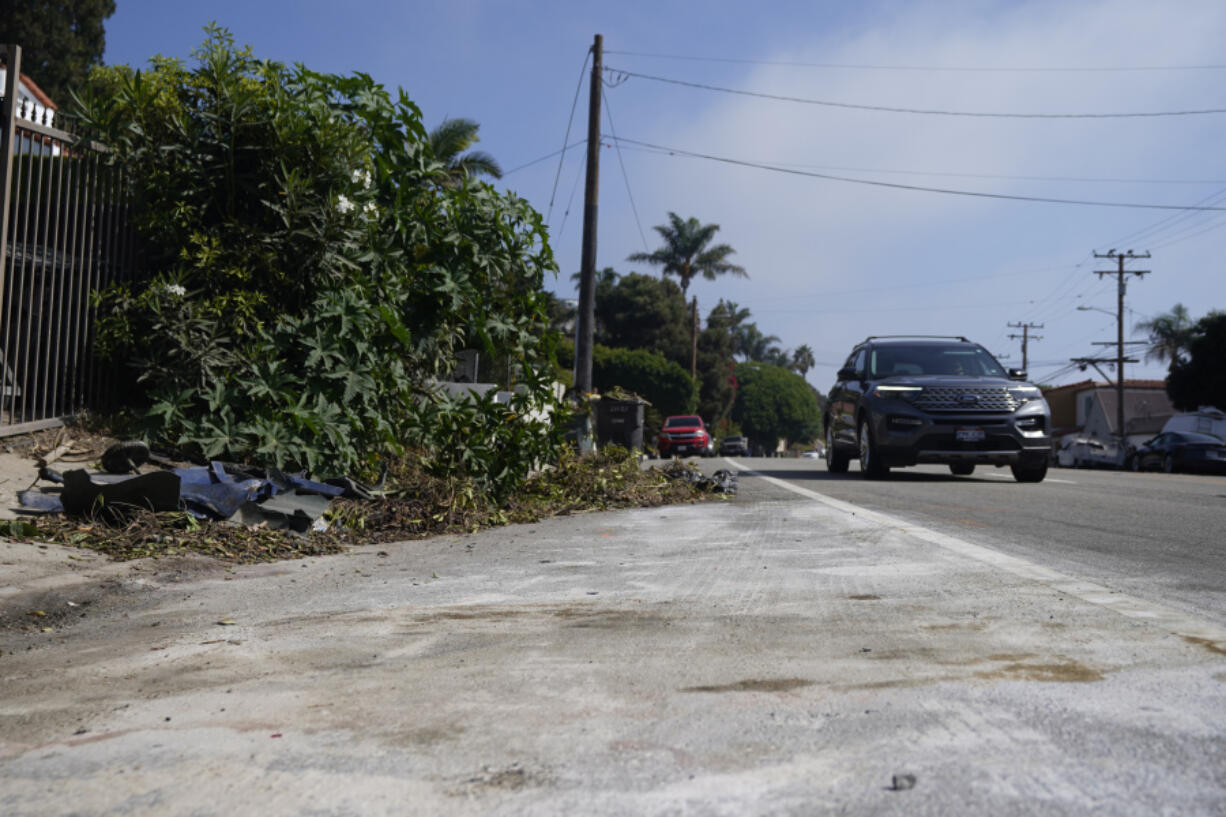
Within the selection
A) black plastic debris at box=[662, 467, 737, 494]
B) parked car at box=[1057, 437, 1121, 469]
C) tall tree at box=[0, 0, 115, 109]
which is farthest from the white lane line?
parked car at box=[1057, 437, 1121, 469]

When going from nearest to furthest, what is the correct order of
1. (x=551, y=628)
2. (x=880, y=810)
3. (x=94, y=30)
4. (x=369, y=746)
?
(x=880, y=810), (x=369, y=746), (x=551, y=628), (x=94, y=30)

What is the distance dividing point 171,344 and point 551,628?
4.43 m

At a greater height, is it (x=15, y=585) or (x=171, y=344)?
(x=171, y=344)

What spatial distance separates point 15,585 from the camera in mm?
4020

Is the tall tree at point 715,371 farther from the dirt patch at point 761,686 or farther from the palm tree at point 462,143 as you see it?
the dirt patch at point 761,686

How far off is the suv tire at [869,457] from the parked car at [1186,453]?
19944 mm

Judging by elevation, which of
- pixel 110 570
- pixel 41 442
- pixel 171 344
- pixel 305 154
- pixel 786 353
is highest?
pixel 786 353

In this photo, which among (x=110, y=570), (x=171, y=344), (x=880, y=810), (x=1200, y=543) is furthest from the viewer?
(x=171, y=344)

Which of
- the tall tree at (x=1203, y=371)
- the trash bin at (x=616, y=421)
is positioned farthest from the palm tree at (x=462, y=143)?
the tall tree at (x=1203, y=371)

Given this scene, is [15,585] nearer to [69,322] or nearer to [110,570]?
[110,570]

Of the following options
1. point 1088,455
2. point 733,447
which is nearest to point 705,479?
point 1088,455

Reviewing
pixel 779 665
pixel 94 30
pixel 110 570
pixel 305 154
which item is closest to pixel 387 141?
pixel 305 154

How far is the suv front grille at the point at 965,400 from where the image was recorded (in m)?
11.6

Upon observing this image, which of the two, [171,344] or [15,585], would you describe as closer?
[15,585]
